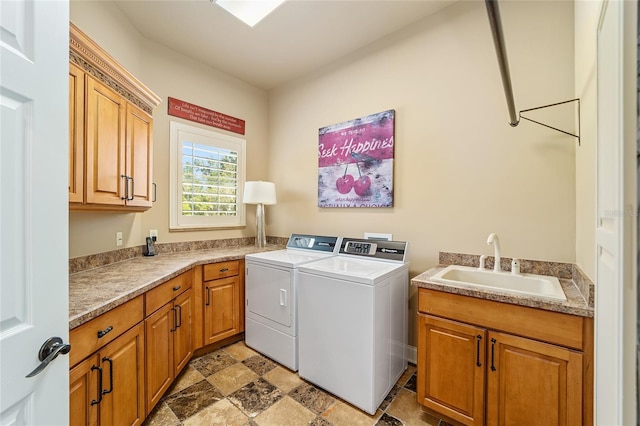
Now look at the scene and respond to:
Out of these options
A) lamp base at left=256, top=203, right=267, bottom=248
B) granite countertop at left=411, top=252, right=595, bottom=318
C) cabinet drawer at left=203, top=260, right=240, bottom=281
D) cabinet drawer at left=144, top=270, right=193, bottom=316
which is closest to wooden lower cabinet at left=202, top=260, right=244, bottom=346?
cabinet drawer at left=203, top=260, right=240, bottom=281

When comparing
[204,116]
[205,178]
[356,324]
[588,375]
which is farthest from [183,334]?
[588,375]

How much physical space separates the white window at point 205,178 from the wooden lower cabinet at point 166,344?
1001mm

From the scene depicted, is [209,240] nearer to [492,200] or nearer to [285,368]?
[285,368]

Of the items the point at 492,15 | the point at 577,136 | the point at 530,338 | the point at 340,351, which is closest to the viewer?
the point at 492,15

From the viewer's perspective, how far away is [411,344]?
7.57ft

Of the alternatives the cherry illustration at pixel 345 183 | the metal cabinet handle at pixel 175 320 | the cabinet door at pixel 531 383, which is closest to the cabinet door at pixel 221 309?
the metal cabinet handle at pixel 175 320

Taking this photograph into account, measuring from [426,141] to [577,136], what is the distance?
0.93 metres

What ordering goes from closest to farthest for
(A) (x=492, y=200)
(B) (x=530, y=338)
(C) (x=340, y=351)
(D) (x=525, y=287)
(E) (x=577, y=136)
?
(B) (x=530, y=338), (E) (x=577, y=136), (D) (x=525, y=287), (C) (x=340, y=351), (A) (x=492, y=200)

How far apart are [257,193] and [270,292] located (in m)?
1.16

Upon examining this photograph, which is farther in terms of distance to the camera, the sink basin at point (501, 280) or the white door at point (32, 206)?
the sink basin at point (501, 280)

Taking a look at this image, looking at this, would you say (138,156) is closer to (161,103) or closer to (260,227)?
(161,103)

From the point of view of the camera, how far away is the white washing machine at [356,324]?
67.6 inches

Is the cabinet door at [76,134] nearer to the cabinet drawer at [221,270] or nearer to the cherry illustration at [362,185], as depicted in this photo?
the cabinet drawer at [221,270]

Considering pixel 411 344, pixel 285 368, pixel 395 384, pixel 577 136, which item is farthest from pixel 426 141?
pixel 285 368
